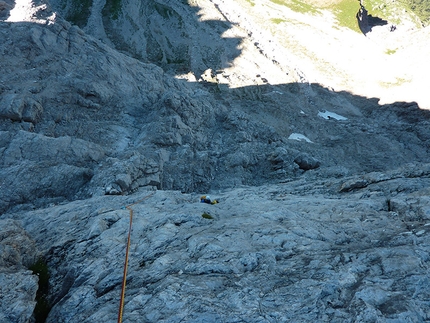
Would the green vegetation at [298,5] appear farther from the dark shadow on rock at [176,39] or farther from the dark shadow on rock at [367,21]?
the dark shadow on rock at [176,39]

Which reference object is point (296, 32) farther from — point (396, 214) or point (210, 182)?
point (396, 214)

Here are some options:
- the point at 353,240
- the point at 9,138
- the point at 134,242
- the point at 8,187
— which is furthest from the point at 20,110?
the point at 353,240

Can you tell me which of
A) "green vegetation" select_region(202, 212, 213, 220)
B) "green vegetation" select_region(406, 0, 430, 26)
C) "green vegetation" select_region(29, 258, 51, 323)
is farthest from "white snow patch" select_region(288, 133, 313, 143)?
"green vegetation" select_region(406, 0, 430, 26)

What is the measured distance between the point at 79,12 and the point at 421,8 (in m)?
128

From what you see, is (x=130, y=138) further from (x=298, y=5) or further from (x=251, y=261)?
(x=298, y=5)

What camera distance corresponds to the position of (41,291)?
10.4m

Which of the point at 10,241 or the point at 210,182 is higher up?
the point at 10,241

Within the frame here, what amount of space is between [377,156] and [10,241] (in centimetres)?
4511

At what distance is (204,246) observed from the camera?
36.4 ft

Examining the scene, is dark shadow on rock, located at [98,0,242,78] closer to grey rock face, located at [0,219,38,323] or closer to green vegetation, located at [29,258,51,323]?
grey rock face, located at [0,219,38,323]

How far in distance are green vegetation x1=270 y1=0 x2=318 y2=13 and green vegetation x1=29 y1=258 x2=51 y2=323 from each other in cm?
13038

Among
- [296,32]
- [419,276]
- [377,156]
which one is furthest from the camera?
[296,32]

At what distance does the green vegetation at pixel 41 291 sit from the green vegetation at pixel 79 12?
199 ft

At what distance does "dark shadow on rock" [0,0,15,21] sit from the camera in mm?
34500
